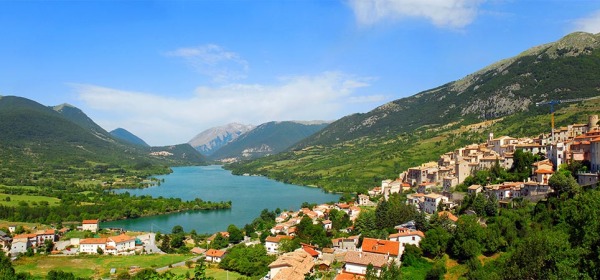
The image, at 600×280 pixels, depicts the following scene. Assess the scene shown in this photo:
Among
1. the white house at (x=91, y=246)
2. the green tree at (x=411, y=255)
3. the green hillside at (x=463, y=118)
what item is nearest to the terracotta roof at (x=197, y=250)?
the white house at (x=91, y=246)

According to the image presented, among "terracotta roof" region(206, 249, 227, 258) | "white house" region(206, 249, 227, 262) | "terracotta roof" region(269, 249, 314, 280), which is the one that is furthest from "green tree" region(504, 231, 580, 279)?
"terracotta roof" region(206, 249, 227, 258)

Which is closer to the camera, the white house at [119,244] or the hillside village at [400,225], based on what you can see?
the hillside village at [400,225]

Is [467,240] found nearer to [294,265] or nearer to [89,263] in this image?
[294,265]

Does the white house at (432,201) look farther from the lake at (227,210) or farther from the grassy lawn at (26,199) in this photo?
the grassy lawn at (26,199)

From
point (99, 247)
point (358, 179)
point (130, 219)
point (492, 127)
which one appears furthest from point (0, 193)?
point (492, 127)

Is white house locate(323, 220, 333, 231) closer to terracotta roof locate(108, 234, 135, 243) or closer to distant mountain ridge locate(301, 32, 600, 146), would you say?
terracotta roof locate(108, 234, 135, 243)

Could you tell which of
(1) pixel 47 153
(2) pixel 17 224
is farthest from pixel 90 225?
(1) pixel 47 153

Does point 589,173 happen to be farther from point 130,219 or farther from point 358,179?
point 358,179
